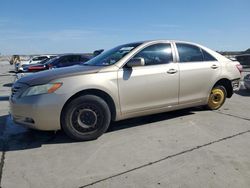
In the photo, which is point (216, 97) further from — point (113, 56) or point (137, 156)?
point (137, 156)

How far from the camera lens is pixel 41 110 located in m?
3.62

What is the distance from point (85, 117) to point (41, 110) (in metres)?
0.69

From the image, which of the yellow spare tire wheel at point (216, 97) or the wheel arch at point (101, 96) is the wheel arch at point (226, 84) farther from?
the wheel arch at point (101, 96)

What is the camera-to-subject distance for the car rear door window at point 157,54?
4.50 metres

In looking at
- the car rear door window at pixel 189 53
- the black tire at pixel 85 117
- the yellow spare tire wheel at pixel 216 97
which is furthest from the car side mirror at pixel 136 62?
the yellow spare tire wheel at pixel 216 97

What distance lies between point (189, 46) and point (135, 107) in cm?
187

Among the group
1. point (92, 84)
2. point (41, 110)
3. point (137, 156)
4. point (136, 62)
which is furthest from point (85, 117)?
point (136, 62)

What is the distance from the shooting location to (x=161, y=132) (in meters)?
4.29

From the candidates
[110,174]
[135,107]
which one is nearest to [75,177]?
[110,174]

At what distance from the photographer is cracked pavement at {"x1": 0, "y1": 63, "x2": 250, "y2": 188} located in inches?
109

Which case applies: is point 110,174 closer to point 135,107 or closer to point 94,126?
point 94,126

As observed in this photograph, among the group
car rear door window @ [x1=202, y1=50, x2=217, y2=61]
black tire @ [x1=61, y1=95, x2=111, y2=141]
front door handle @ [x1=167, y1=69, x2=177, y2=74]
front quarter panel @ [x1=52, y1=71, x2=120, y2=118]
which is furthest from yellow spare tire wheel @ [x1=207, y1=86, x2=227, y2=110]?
black tire @ [x1=61, y1=95, x2=111, y2=141]

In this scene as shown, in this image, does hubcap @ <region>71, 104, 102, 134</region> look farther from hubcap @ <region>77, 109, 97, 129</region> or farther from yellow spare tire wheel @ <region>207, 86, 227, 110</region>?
yellow spare tire wheel @ <region>207, 86, 227, 110</region>

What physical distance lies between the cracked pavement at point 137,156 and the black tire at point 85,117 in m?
0.16
